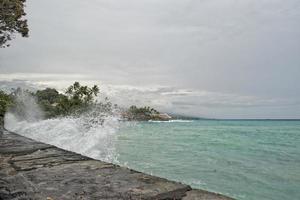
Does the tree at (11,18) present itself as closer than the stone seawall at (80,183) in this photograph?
No

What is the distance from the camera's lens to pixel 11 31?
11836 millimetres

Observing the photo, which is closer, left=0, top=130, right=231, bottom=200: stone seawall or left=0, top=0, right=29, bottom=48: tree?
left=0, top=130, right=231, bottom=200: stone seawall

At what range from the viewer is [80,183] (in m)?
4.05

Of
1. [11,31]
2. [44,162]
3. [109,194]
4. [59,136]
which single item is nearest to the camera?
[109,194]

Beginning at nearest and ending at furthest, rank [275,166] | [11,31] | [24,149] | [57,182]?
1. [57,182]
2. [24,149]
3. [11,31]
4. [275,166]

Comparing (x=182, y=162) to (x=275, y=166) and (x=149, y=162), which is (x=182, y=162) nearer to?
(x=149, y=162)

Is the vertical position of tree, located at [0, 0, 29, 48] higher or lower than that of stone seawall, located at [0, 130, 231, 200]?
higher

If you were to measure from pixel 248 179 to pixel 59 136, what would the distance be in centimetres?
1009

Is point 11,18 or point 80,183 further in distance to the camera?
point 11,18

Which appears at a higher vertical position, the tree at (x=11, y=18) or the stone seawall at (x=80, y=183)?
the tree at (x=11, y=18)

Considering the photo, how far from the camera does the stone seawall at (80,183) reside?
11.6 ft

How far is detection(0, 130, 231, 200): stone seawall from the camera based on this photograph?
354 centimetres

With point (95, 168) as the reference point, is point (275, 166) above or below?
below

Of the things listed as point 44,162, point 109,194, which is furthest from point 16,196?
point 44,162
